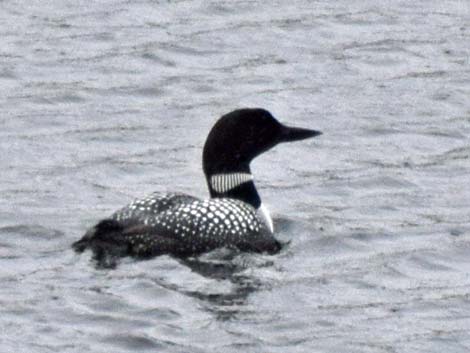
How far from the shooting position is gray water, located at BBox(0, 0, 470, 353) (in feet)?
38.8

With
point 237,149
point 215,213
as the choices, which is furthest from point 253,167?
point 215,213

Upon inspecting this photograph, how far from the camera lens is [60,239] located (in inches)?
526

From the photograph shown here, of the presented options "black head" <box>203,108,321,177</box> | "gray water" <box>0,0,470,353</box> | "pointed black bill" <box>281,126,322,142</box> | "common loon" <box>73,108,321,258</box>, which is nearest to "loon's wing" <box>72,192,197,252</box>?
"common loon" <box>73,108,321,258</box>

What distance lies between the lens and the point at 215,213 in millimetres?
13164

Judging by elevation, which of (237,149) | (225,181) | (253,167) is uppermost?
(237,149)

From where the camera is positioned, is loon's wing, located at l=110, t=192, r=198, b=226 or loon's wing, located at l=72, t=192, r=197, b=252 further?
loon's wing, located at l=110, t=192, r=198, b=226

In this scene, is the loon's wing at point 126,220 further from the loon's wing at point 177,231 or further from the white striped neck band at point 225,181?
the white striped neck band at point 225,181

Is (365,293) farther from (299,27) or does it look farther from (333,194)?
(299,27)

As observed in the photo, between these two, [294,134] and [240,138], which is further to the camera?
[294,134]

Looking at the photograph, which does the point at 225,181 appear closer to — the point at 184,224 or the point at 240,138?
the point at 240,138

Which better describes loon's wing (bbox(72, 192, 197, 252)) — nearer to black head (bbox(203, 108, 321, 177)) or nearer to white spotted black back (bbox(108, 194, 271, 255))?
white spotted black back (bbox(108, 194, 271, 255))

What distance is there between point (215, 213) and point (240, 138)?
80 cm

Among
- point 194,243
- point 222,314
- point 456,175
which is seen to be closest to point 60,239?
point 194,243

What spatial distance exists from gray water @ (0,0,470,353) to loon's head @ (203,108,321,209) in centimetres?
34
